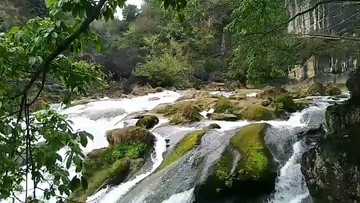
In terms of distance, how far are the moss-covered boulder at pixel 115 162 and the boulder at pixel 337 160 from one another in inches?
156

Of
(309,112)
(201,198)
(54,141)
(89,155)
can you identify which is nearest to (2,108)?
(54,141)

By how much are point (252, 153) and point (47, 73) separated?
5.73 meters

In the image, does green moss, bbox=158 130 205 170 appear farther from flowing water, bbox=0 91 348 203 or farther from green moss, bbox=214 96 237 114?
green moss, bbox=214 96 237 114

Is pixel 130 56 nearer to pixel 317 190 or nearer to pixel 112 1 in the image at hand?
pixel 317 190

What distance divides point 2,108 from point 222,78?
2446cm

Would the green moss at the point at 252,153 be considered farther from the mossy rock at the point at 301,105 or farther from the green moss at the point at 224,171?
the mossy rock at the point at 301,105

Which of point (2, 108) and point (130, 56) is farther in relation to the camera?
point (130, 56)

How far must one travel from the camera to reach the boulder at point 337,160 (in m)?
6.19

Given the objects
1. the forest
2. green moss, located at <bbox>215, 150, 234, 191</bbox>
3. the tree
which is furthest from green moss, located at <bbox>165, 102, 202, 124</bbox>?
the tree

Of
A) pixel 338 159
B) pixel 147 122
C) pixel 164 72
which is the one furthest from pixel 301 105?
pixel 164 72

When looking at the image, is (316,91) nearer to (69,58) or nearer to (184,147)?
(184,147)

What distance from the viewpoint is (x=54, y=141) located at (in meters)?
1.90

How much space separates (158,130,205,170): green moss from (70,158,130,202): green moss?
96 centimetres

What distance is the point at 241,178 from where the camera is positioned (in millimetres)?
6824
